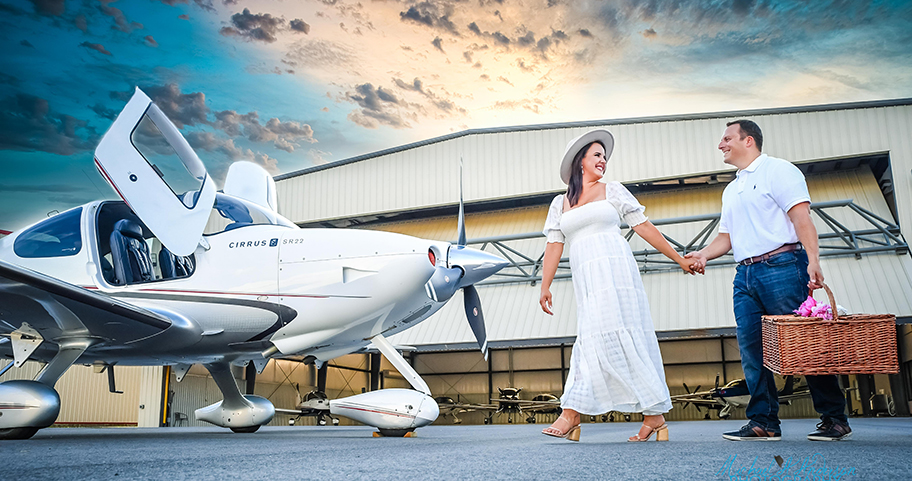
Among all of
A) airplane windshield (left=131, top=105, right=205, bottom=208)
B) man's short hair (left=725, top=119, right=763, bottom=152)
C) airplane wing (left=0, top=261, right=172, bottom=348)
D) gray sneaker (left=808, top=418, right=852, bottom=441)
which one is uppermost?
airplane windshield (left=131, top=105, right=205, bottom=208)

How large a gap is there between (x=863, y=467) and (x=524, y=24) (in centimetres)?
1439

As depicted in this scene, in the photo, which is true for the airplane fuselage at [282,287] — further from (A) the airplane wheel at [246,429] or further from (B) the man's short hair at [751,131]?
(B) the man's short hair at [751,131]

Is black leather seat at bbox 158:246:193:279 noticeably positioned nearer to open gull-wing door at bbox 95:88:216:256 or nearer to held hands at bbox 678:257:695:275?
open gull-wing door at bbox 95:88:216:256

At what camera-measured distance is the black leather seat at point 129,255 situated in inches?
209

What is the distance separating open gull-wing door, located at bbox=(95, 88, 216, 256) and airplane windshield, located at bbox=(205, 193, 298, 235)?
0.31m

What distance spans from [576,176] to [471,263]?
5.19 feet

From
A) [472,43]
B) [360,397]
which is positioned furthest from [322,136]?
[360,397]

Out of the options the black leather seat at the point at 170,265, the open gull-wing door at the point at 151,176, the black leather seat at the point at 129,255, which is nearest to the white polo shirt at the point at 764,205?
the open gull-wing door at the point at 151,176

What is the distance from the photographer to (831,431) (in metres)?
3.12

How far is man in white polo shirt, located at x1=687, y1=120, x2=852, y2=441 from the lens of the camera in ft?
10.3

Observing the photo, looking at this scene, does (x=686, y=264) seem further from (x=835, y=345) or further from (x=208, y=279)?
(x=208, y=279)

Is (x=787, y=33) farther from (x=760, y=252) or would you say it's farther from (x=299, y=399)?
(x=299, y=399)

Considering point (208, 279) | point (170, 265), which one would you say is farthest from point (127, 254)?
point (208, 279)

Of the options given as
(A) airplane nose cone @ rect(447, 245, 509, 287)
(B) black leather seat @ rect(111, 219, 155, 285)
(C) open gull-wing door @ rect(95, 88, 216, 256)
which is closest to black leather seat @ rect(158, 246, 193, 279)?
(B) black leather seat @ rect(111, 219, 155, 285)
